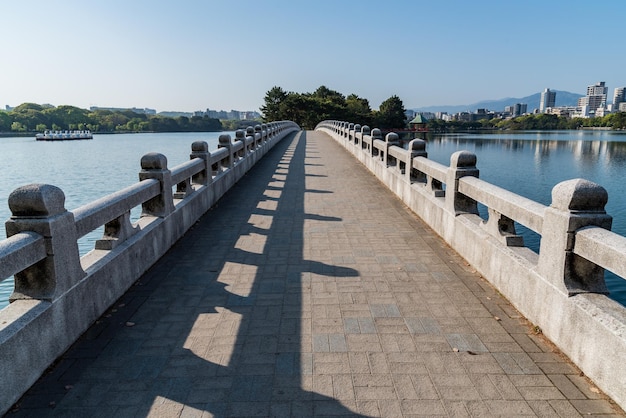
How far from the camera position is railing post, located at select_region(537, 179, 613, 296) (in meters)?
3.76

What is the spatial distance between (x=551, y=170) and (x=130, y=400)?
35.9 metres

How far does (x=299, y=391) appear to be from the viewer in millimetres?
3307

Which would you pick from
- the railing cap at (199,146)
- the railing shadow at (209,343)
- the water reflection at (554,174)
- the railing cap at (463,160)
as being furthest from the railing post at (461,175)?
the water reflection at (554,174)

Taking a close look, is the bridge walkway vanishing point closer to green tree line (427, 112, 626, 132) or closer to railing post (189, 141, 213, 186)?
railing post (189, 141, 213, 186)

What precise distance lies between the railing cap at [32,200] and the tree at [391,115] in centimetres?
11239

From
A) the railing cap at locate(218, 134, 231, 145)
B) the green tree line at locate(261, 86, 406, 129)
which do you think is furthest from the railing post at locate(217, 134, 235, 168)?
the green tree line at locate(261, 86, 406, 129)

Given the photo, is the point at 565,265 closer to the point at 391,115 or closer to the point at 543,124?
the point at 391,115

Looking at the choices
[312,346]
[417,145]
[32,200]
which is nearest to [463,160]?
[417,145]

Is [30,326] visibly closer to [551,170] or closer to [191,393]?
[191,393]

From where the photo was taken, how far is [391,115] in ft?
374

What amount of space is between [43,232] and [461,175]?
544cm

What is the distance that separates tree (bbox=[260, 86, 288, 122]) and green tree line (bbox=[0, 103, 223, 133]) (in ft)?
215

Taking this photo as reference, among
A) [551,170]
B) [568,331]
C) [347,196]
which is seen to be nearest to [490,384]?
[568,331]

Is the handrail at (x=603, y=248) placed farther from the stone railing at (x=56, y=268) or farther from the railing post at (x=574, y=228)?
the stone railing at (x=56, y=268)
